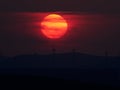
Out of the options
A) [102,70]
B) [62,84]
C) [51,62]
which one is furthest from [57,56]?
[62,84]

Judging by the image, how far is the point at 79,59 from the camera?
144250mm

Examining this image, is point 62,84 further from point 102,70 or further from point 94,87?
point 102,70

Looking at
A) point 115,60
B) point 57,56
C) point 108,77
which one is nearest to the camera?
point 108,77

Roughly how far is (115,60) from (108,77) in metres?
27.1

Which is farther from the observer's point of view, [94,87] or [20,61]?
[20,61]

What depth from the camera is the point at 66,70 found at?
10856 cm

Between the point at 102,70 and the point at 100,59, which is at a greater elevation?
the point at 100,59

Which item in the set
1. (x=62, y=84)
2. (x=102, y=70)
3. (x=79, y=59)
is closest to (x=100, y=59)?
(x=79, y=59)

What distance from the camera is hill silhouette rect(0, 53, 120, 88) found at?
6453cm

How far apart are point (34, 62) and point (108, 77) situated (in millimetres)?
32884

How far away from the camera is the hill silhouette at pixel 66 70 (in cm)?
6453

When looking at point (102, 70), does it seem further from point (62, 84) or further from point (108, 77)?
point (62, 84)

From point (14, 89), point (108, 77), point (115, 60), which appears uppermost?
point (115, 60)

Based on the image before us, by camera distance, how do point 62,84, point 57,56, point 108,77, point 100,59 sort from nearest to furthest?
point 62,84 → point 108,77 → point 100,59 → point 57,56
